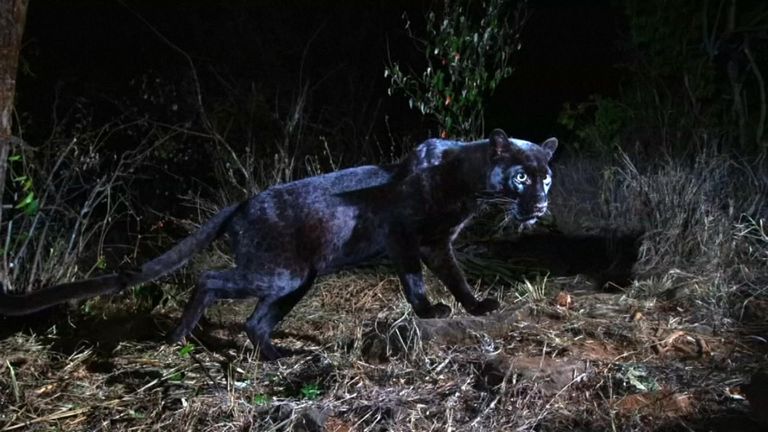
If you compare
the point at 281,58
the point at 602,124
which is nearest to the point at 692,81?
the point at 602,124

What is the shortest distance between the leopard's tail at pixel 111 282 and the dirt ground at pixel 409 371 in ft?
1.62

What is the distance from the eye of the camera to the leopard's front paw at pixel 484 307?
5309 millimetres

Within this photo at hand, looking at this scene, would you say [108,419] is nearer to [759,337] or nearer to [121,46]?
[759,337]

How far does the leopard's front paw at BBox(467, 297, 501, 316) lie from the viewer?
531 centimetres

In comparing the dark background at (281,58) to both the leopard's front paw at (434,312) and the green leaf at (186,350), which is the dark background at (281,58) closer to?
the green leaf at (186,350)

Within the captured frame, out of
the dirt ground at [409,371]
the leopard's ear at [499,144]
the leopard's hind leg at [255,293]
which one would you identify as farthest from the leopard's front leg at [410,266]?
the leopard's ear at [499,144]

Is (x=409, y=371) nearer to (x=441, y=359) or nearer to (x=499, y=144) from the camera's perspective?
(x=441, y=359)

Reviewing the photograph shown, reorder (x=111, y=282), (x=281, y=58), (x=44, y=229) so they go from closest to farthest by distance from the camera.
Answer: (x=111, y=282) → (x=44, y=229) → (x=281, y=58)

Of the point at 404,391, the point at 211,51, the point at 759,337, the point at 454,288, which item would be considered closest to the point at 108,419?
the point at 404,391

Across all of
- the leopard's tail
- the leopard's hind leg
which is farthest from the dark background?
the leopard's hind leg

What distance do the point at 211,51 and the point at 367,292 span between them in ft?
18.4

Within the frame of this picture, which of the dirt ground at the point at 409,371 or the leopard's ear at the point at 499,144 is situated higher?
the leopard's ear at the point at 499,144

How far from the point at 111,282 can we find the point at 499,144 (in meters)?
2.35

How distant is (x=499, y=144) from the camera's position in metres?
5.17
